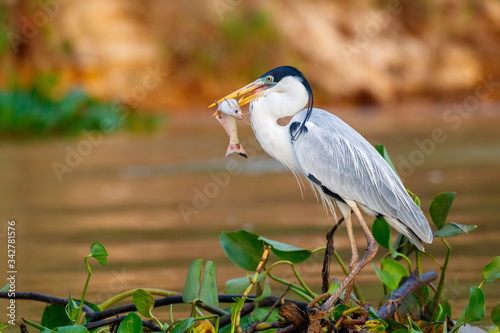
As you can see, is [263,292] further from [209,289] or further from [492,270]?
[492,270]

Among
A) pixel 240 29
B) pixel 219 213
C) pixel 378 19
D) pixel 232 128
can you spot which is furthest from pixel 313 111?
pixel 378 19

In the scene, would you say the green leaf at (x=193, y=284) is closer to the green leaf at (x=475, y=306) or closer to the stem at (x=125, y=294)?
the stem at (x=125, y=294)

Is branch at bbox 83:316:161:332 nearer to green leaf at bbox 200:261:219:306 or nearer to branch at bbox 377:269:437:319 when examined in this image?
green leaf at bbox 200:261:219:306

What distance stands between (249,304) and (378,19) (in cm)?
1953

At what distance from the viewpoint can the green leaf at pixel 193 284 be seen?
3184 mm

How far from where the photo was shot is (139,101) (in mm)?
18969

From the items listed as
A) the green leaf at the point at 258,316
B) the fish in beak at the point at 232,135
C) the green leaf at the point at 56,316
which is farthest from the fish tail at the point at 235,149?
the green leaf at the point at 56,316

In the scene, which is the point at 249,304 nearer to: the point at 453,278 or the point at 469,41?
the point at 453,278
